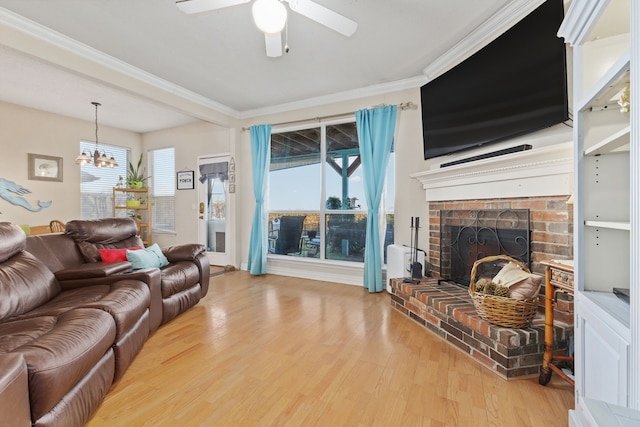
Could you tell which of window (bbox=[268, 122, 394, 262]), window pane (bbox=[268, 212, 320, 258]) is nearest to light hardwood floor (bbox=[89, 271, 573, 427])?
window (bbox=[268, 122, 394, 262])

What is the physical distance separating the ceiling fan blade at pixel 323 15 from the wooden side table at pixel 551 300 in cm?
188

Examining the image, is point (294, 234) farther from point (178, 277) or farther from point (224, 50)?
point (224, 50)

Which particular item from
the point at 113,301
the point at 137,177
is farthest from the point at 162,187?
the point at 113,301

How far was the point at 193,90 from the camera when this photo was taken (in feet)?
13.2

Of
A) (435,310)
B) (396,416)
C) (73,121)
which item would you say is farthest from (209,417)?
(73,121)

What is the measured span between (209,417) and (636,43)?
228 centimetres

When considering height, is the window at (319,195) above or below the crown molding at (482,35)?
below

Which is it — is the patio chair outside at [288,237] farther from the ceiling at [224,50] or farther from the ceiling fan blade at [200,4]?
the ceiling fan blade at [200,4]

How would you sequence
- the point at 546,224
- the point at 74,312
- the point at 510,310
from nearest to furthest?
the point at 74,312 < the point at 510,310 < the point at 546,224

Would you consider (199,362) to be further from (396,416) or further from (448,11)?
(448,11)

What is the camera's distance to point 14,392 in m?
1.02

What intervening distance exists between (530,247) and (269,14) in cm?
245

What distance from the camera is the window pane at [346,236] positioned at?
4125 millimetres

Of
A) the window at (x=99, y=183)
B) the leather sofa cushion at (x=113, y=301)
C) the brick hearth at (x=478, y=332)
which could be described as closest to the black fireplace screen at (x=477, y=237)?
the brick hearth at (x=478, y=332)
